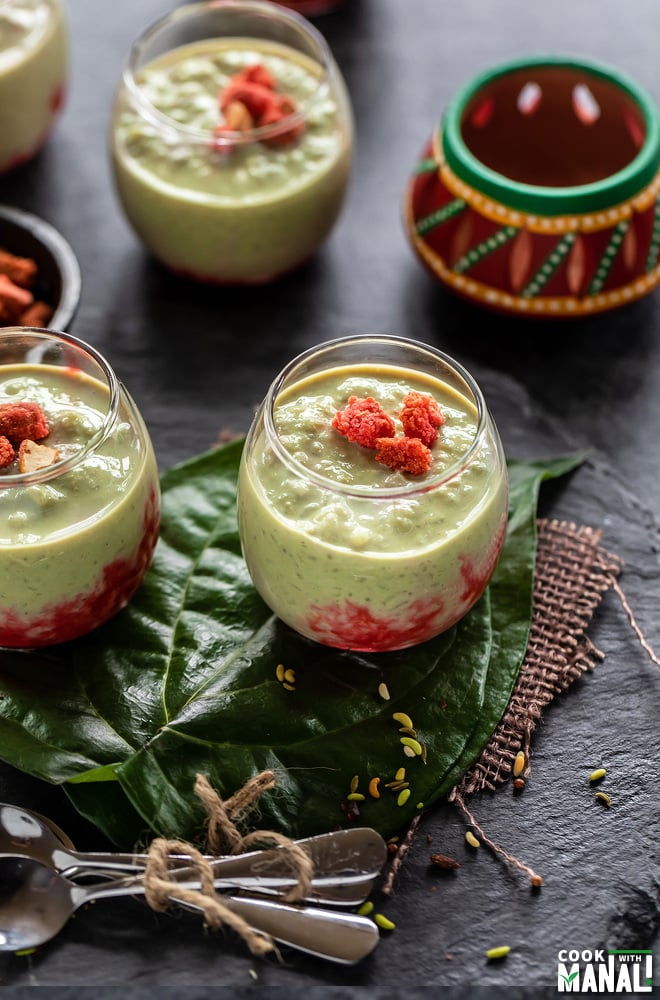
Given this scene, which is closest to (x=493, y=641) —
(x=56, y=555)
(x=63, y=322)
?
(x=56, y=555)

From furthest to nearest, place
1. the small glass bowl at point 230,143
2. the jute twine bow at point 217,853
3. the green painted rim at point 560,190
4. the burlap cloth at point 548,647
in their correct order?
the small glass bowl at point 230,143 → the green painted rim at point 560,190 → the burlap cloth at point 548,647 → the jute twine bow at point 217,853

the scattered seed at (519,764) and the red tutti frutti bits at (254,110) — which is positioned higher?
the red tutti frutti bits at (254,110)

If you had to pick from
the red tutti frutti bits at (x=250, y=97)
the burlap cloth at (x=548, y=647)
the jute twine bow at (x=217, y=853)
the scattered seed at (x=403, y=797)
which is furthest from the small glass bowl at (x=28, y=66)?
the scattered seed at (x=403, y=797)

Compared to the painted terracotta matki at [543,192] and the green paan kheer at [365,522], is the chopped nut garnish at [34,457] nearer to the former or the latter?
the green paan kheer at [365,522]

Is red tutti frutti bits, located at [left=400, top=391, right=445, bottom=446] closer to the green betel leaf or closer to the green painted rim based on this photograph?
the green betel leaf

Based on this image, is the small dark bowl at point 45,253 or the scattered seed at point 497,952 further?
the small dark bowl at point 45,253

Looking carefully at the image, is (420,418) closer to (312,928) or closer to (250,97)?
(312,928)

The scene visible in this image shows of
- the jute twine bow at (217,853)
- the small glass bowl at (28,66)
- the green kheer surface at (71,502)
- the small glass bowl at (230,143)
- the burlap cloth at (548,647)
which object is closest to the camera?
the jute twine bow at (217,853)
